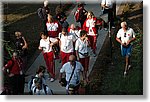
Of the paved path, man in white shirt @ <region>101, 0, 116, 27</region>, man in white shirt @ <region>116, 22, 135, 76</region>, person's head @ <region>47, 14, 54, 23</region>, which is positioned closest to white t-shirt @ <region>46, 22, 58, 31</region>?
person's head @ <region>47, 14, 54, 23</region>

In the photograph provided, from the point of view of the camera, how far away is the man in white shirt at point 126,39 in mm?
5352

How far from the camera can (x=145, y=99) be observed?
17.3 ft

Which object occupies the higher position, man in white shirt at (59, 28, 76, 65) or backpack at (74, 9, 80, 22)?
backpack at (74, 9, 80, 22)

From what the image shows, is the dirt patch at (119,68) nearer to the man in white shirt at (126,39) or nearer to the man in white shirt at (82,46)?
the man in white shirt at (126,39)

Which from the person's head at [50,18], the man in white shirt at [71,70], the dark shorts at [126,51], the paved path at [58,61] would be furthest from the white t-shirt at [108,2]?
the man in white shirt at [71,70]

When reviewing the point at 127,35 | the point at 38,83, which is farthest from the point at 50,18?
the point at 127,35

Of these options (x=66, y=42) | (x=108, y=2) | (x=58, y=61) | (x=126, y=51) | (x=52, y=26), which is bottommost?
(x=58, y=61)

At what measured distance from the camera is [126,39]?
538 cm

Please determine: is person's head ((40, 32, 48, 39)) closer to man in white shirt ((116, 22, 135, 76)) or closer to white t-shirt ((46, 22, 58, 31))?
white t-shirt ((46, 22, 58, 31))

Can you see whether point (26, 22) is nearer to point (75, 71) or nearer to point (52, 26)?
point (52, 26)

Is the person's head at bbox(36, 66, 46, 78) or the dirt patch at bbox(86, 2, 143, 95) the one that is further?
the person's head at bbox(36, 66, 46, 78)

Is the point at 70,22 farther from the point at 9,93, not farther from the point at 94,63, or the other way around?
the point at 9,93

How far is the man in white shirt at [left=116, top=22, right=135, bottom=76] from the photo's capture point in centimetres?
535

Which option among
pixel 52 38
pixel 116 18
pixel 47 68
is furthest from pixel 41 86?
pixel 116 18
